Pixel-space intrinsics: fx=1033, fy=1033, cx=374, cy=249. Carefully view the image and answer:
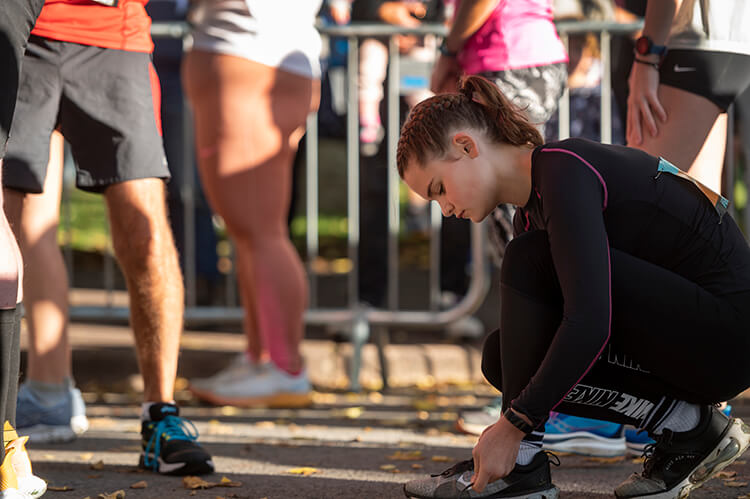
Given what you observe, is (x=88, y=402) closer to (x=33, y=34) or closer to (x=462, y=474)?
(x=33, y=34)

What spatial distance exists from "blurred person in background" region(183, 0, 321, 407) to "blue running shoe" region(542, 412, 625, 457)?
49.3 inches

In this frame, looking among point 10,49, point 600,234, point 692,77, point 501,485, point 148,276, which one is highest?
point 10,49

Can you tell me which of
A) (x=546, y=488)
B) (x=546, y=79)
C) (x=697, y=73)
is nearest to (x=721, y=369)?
(x=546, y=488)

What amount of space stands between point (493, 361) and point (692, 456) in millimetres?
468

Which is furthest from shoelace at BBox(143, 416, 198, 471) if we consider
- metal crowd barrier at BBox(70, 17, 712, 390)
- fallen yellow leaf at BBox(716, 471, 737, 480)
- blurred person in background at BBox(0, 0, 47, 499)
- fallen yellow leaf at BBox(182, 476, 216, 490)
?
metal crowd barrier at BBox(70, 17, 712, 390)

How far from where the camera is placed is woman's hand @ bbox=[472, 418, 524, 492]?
2002 millimetres

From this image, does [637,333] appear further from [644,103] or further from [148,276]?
[148,276]

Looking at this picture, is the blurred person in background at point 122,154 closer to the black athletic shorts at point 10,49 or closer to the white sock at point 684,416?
the black athletic shorts at point 10,49

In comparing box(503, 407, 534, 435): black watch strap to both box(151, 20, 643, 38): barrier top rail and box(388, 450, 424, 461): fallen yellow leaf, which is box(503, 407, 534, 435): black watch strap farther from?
box(151, 20, 643, 38): barrier top rail

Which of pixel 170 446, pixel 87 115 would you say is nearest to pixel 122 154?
pixel 87 115

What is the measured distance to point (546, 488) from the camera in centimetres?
220

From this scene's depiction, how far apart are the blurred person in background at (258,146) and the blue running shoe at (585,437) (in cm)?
125

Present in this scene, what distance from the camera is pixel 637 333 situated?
211 centimetres

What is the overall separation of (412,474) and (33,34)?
1520mm
